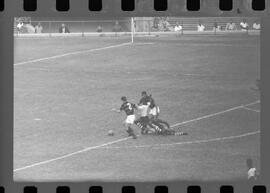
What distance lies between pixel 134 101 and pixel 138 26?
25.8 feet

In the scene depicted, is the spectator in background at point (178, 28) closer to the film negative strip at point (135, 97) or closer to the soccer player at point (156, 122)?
the film negative strip at point (135, 97)

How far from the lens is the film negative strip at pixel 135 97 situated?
17609 millimetres

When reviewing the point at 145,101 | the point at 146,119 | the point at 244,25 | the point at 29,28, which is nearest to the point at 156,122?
the point at 146,119

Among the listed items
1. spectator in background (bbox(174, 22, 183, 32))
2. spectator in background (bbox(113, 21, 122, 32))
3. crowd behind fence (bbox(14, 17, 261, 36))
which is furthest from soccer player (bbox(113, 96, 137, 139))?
spectator in background (bbox(174, 22, 183, 32))

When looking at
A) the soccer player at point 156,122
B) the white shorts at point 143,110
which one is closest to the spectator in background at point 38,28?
the soccer player at point 156,122

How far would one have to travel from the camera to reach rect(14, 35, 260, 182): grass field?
77.4 feet

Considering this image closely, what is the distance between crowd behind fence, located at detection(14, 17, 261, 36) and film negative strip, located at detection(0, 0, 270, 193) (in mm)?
76

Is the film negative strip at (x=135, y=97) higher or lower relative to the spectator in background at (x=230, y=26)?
lower

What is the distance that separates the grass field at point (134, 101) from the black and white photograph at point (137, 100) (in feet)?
0.14

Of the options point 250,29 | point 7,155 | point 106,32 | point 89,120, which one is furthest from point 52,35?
point 7,155

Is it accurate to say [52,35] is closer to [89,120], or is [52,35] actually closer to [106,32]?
[106,32]

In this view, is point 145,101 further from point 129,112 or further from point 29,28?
point 29,28

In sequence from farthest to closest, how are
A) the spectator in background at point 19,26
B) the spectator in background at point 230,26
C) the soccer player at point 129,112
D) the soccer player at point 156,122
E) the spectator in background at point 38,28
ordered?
the spectator in background at point 38,28, the spectator in background at point 19,26, the spectator in background at point 230,26, the soccer player at point 156,122, the soccer player at point 129,112

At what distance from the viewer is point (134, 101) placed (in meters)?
34.8
